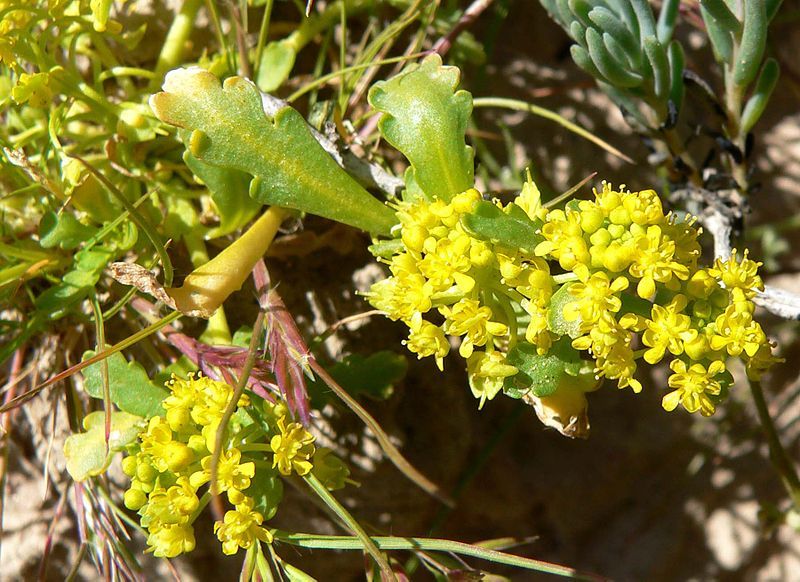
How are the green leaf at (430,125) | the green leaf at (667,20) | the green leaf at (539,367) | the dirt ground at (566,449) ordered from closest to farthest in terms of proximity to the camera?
the green leaf at (539,367)
the green leaf at (430,125)
the green leaf at (667,20)
the dirt ground at (566,449)

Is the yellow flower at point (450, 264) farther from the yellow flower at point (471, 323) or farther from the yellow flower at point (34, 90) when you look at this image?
the yellow flower at point (34, 90)

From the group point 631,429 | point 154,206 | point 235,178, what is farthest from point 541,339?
point 631,429

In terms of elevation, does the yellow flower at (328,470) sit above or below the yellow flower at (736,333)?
below

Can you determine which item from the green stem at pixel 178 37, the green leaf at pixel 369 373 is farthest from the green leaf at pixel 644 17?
the green stem at pixel 178 37

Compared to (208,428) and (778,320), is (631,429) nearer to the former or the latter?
(778,320)

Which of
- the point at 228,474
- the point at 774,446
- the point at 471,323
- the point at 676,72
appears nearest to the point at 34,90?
the point at 228,474

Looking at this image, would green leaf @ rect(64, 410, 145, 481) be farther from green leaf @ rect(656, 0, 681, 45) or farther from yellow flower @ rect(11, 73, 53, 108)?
green leaf @ rect(656, 0, 681, 45)

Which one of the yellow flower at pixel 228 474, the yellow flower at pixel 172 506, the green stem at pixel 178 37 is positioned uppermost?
the green stem at pixel 178 37
